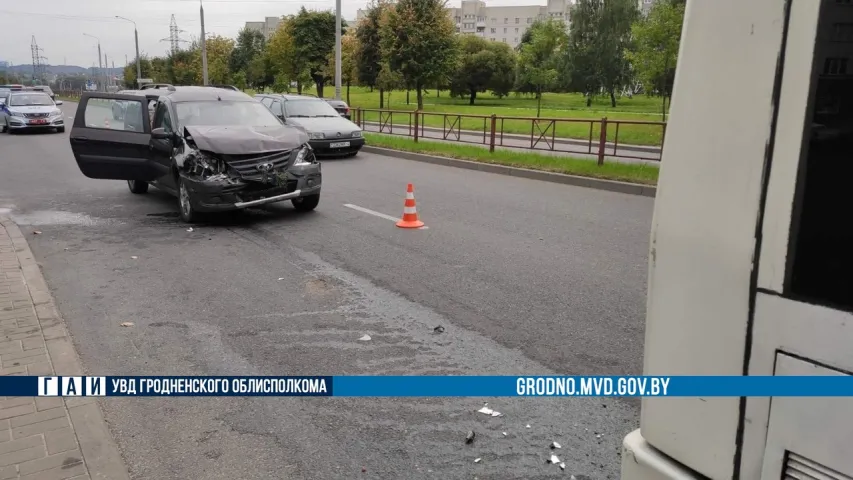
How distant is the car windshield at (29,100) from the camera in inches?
1027

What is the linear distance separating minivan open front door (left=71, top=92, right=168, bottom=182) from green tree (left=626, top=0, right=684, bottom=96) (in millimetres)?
Answer: 13881

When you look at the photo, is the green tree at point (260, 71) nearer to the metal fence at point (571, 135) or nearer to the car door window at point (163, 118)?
the metal fence at point (571, 135)

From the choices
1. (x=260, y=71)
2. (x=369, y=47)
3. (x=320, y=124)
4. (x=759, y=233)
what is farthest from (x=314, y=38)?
(x=759, y=233)

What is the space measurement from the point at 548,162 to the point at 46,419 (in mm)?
12399

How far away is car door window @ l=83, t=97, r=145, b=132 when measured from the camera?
9.87 metres

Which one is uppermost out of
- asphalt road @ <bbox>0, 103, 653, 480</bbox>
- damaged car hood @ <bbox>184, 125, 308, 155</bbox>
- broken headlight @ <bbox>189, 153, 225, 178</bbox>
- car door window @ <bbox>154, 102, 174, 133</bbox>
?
car door window @ <bbox>154, 102, 174, 133</bbox>

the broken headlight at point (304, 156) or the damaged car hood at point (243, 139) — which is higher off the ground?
the damaged car hood at point (243, 139)

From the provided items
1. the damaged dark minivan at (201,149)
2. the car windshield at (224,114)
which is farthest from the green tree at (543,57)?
the damaged dark minivan at (201,149)

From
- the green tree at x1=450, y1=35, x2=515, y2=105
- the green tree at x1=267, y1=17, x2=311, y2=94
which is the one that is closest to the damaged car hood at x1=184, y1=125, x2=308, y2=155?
the green tree at x1=267, y1=17, x2=311, y2=94

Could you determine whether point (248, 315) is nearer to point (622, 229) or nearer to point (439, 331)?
point (439, 331)

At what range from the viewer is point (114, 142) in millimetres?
9773

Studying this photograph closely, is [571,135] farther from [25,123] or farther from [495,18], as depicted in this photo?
[495,18]

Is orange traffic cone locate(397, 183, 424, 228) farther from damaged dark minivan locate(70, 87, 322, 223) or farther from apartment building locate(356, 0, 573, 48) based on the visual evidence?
apartment building locate(356, 0, 573, 48)

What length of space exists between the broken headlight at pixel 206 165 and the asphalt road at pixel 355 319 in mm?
781
